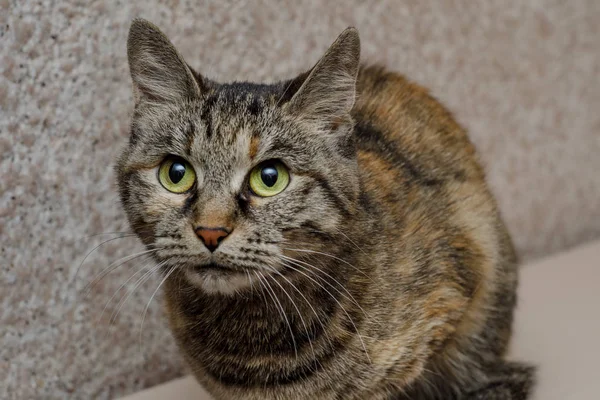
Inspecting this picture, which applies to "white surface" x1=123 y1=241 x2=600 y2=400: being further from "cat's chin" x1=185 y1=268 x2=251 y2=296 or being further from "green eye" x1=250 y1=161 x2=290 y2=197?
"green eye" x1=250 y1=161 x2=290 y2=197

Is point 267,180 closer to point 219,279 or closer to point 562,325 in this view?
point 219,279

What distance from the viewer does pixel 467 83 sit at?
2102 mm

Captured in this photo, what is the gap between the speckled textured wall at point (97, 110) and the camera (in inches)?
56.7

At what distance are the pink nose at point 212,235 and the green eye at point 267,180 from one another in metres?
0.09

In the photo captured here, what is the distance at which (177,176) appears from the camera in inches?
44.6

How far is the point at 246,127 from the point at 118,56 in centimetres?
54

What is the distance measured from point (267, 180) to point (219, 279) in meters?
0.16

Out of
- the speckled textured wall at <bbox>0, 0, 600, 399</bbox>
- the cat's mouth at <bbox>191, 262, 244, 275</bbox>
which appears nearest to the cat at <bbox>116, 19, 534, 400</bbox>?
the cat's mouth at <bbox>191, 262, 244, 275</bbox>

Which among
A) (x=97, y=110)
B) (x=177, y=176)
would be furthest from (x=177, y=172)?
(x=97, y=110)

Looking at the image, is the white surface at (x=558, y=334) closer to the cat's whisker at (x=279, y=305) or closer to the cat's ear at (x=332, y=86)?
the cat's whisker at (x=279, y=305)

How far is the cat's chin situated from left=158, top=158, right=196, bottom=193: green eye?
0.13m

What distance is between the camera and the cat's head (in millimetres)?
1063

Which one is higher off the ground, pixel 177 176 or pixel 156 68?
pixel 156 68

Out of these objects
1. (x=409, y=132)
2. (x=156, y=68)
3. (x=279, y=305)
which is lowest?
(x=279, y=305)
